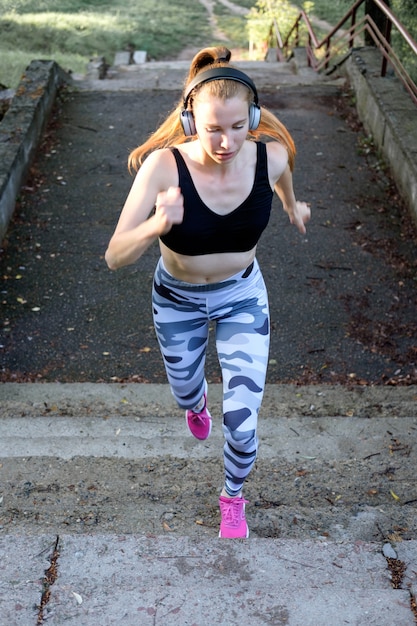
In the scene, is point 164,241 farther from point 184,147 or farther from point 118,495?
point 118,495

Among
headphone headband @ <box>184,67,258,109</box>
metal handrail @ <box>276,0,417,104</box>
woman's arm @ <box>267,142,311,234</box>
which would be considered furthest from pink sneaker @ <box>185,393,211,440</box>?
metal handrail @ <box>276,0,417,104</box>

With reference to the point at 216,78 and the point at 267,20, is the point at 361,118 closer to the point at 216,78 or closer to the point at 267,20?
the point at 216,78

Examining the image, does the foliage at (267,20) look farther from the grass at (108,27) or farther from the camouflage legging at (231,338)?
the camouflage legging at (231,338)

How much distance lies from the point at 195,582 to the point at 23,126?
6.77 metres

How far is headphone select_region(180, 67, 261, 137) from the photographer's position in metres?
3.09

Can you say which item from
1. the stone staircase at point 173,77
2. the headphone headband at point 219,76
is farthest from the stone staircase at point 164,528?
the stone staircase at point 173,77

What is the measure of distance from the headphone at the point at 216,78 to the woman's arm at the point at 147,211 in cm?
16

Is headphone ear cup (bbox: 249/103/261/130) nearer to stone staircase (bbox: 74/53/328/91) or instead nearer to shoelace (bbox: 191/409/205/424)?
shoelace (bbox: 191/409/205/424)

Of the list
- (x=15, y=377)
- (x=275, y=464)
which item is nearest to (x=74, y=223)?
(x=15, y=377)

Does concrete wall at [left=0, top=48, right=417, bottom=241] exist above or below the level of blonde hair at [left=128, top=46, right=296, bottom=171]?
below

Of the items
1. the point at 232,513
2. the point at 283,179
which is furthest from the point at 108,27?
the point at 232,513

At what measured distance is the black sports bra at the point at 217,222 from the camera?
3225 millimetres

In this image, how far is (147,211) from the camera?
10.4 feet

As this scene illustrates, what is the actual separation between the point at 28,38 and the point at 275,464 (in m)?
16.8
